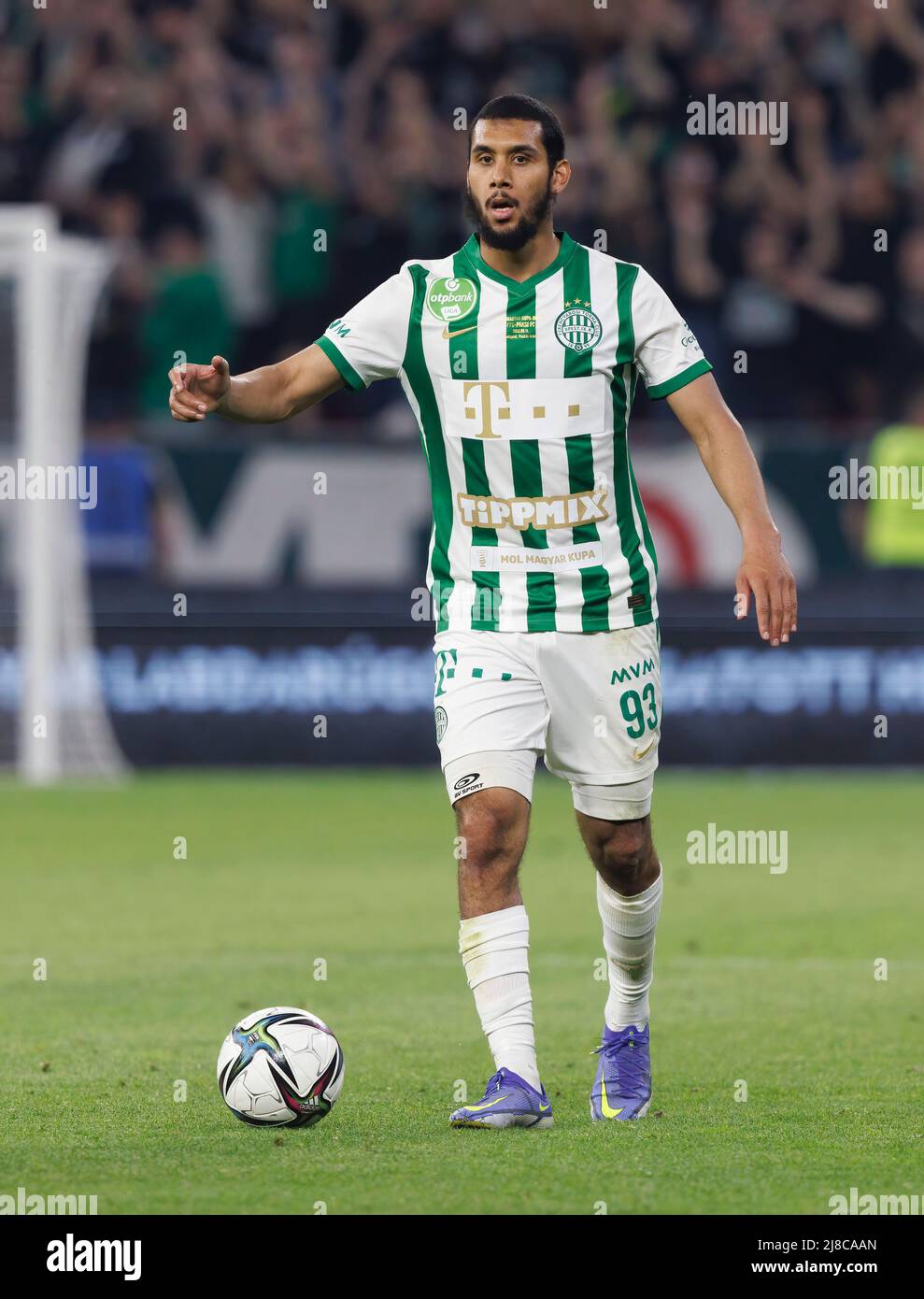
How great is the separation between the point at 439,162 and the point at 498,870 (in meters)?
12.7

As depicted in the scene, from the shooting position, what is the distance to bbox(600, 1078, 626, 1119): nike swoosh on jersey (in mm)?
5422

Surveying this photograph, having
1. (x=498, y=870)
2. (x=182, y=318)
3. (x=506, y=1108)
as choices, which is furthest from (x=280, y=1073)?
(x=182, y=318)

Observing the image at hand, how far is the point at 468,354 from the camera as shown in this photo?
5.45 metres

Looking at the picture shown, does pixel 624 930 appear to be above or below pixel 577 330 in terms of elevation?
below

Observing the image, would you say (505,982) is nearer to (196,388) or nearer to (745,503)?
(745,503)

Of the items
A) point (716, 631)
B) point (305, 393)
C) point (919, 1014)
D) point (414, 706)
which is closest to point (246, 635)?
point (414, 706)

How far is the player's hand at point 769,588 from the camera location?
5.18 m

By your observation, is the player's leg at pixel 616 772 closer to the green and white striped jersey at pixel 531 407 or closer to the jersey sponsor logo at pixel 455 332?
the green and white striped jersey at pixel 531 407

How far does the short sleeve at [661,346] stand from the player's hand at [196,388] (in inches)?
39.6

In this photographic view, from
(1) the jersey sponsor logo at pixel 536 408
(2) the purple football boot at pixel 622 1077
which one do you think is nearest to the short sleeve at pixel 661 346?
(1) the jersey sponsor logo at pixel 536 408

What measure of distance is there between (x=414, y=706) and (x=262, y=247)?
4115 millimetres

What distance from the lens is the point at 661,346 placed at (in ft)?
17.9

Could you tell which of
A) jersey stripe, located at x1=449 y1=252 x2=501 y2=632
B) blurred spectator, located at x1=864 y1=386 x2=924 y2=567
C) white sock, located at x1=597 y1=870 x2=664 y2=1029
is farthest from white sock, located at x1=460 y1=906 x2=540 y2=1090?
blurred spectator, located at x1=864 y1=386 x2=924 y2=567

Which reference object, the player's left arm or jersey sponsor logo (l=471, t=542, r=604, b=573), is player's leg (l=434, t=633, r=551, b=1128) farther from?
the player's left arm
